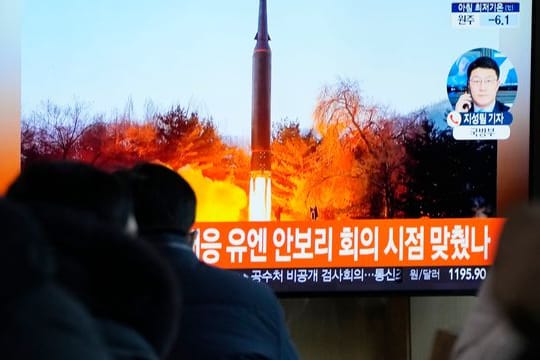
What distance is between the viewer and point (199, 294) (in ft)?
6.44

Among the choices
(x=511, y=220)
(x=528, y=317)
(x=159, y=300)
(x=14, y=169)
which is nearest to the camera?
(x=528, y=317)

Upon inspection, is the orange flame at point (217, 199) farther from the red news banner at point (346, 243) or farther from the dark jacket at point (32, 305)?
the dark jacket at point (32, 305)

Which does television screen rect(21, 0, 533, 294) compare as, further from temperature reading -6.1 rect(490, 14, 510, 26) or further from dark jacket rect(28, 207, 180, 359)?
dark jacket rect(28, 207, 180, 359)

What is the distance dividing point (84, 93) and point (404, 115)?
1132mm

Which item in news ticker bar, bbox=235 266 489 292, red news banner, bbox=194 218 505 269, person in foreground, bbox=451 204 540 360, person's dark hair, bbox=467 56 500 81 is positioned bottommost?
news ticker bar, bbox=235 266 489 292

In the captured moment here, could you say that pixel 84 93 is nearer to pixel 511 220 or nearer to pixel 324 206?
pixel 324 206

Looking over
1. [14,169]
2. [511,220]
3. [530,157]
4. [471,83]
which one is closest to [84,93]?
[14,169]

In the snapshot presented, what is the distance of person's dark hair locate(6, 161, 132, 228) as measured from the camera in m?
1.19

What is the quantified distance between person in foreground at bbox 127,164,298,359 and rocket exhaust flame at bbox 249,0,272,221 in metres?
1.14

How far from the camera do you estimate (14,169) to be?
10.3 feet

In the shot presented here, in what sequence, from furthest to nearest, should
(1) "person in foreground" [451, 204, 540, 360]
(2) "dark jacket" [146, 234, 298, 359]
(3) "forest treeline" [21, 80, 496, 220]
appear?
(3) "forest treeline" [21, 80, 496, 220] < (2) "dark jacket" [146, 234, 298, 359] < (1) "person in foreground" [451, 204, 540, 360]

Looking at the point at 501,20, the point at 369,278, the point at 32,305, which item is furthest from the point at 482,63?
the point at 32,305

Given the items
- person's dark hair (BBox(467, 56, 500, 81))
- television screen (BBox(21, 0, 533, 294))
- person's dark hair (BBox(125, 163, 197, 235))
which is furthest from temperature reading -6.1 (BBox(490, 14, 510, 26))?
person's dark hair (BBox(125, 163, 197, 235))

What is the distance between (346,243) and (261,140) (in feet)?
1.56
